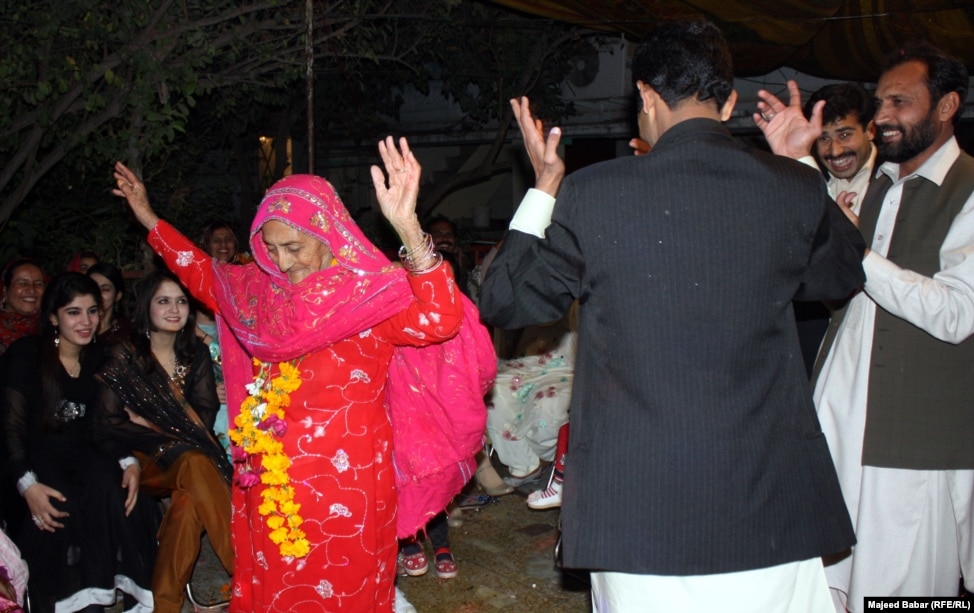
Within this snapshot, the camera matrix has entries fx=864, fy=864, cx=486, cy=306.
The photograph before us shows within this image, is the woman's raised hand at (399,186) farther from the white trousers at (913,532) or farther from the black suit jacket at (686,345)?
the white trousers at (913,532)

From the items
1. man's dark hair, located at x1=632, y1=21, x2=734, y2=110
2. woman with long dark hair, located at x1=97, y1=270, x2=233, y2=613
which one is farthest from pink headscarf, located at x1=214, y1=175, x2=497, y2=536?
man's dark hair, located at x1=632, y1=21, x2=734, y2=110

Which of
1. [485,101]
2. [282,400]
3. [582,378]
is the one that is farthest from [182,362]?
[485,101]

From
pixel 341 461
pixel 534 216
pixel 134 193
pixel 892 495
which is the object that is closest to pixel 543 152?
pixel 534 216

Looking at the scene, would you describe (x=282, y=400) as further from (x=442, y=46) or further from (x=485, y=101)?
(x=485, y=101)

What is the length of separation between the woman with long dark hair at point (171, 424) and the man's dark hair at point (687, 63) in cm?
315

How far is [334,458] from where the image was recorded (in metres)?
3.24

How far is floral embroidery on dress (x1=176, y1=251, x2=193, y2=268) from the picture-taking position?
372 cm

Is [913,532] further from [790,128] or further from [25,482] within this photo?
[25,482]

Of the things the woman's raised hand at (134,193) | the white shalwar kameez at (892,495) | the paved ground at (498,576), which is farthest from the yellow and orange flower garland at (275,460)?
the white shalwar kameez at (892,495)

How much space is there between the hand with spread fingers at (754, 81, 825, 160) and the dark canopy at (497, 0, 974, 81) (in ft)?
12.0

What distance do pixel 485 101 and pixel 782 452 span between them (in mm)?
10635

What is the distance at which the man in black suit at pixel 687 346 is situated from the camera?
198 centimetres

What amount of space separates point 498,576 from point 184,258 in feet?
7.82

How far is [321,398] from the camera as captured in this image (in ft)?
10.6
